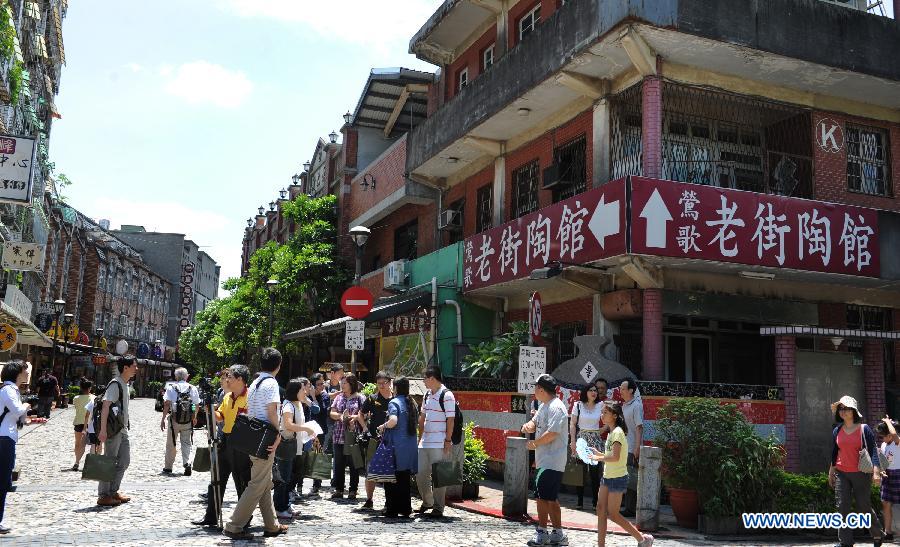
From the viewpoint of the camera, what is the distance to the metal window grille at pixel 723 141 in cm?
1497

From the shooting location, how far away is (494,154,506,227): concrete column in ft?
63.2

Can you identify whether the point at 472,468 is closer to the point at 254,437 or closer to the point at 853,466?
the point at 254,437

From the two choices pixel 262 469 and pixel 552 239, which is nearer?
pixel 262 469

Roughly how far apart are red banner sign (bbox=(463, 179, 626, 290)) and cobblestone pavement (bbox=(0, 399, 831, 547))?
17.6ft

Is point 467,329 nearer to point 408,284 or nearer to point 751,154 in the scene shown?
point 408,284

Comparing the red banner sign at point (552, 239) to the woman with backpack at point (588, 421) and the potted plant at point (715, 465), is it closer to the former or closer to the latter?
the woman with backpack at point (588, 421)

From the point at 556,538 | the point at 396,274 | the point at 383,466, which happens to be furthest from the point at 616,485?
the point at 396,274

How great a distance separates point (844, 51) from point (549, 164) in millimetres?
6133

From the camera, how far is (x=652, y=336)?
13836 millimetres

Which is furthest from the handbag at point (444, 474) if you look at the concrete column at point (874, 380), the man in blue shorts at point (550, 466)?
the concrete column at point (874, 380)

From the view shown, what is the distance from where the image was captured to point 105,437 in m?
9.96

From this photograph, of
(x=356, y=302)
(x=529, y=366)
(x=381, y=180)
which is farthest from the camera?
(x=381, y=180)

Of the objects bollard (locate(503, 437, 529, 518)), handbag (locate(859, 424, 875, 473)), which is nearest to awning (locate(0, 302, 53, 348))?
bollard (locate(503, 437, 529, 518))

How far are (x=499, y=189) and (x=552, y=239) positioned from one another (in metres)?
→ 4.50
